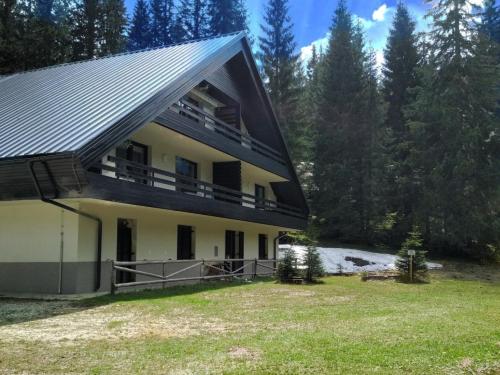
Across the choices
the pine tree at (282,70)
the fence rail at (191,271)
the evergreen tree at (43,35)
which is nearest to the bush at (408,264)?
the fence rail at (191,271)

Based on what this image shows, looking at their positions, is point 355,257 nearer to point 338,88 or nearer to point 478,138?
point 478,138

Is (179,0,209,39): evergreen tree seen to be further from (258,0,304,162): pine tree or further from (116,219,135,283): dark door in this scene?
(116,219,135,283): dark door

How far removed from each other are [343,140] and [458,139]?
8310 mm

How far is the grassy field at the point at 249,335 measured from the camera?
6.01 meters

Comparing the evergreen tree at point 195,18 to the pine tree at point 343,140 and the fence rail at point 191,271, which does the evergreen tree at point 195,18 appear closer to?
the pine tree at point 343,140

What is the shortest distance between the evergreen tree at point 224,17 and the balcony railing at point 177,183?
21.7 meters

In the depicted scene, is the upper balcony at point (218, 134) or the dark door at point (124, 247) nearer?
the dark door at point (124, 247)

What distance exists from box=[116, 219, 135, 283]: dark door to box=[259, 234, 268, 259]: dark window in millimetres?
12547

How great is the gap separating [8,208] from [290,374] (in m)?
12.0

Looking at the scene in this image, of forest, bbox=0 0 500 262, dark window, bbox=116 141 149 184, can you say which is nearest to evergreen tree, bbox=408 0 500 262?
forest, bbox=0 0 500 262

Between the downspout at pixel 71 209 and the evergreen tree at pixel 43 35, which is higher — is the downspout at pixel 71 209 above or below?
below

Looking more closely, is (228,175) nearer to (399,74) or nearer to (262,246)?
(262,246)

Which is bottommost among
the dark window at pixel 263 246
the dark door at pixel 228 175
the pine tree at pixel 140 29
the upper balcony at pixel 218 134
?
the dark window at pixel 263 246

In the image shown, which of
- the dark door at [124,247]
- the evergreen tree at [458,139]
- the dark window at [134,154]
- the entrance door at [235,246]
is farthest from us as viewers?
the evergreen tree at [458,139]
